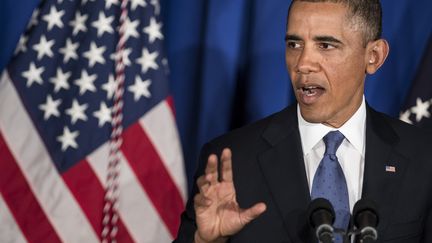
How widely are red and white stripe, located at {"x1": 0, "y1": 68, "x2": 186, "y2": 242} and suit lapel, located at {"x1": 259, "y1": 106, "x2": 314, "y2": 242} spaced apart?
0.57 metres

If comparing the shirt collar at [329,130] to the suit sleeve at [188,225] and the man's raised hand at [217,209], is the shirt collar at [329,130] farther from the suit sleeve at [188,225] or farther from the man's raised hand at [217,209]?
the man's raised hand at [217,209]

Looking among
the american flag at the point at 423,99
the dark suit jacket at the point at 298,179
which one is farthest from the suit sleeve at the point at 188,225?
the american flag at the point at 423,99

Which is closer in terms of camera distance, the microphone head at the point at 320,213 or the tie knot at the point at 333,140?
the microphone head at the point at 320,213

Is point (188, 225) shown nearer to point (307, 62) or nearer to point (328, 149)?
point (328, 149)

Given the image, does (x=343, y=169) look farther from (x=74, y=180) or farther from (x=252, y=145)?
(x=74, y=180)

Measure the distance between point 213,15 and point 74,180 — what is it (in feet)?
2.51

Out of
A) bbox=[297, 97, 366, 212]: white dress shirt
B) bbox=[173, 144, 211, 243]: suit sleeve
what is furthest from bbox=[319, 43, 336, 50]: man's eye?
bbox=[173, 144, 211, 243]: suit sleeve

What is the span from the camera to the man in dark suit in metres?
2.05

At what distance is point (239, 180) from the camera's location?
215cm

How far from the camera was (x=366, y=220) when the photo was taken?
4.86 feet

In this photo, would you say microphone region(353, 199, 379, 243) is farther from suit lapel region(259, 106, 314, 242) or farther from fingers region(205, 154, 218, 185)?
suit lapel region(259, 106, 314, 242)

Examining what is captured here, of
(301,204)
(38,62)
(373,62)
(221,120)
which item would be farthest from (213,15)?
(301,204)

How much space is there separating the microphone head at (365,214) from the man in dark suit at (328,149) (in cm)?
50

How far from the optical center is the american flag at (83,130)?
2.63 metres
